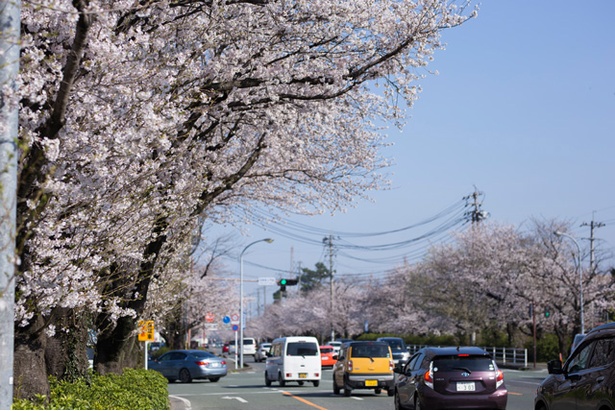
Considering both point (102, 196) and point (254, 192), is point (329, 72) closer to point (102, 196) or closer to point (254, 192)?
point (102, 196)

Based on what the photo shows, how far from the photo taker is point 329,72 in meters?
13.3

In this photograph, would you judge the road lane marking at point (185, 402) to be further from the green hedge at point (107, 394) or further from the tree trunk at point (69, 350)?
the tree trunk at point (69, 350)

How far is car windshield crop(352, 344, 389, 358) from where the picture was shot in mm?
Result: 27578

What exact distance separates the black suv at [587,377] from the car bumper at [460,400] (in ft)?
11.1

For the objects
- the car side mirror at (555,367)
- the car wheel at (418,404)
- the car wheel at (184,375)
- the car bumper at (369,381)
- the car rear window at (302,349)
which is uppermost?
the car side mirror at (555,367)

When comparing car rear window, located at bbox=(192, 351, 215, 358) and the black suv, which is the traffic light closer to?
car rear window, located at bbox=(192, 351, 215, 358)

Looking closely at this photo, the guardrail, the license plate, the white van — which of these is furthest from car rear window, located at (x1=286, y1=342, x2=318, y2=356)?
the guardrail

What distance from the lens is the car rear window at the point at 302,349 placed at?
110 feet

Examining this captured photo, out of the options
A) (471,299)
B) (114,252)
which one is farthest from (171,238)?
(471,299)

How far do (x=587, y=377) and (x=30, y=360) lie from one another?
7.08 m

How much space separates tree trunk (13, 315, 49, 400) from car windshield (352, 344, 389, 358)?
17.8 metres

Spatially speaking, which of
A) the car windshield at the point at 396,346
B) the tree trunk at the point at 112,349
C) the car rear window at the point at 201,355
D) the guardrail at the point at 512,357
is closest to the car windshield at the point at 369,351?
the tree trunk at the point at 112,349

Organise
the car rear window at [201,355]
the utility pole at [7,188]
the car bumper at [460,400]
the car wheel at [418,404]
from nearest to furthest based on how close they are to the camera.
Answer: the utility pole at [7,188] → the car bumper at [460,400] → the car wheel at [418,404] → the car rear window at [201,355]

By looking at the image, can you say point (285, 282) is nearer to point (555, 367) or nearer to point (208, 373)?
point (208, 373)
